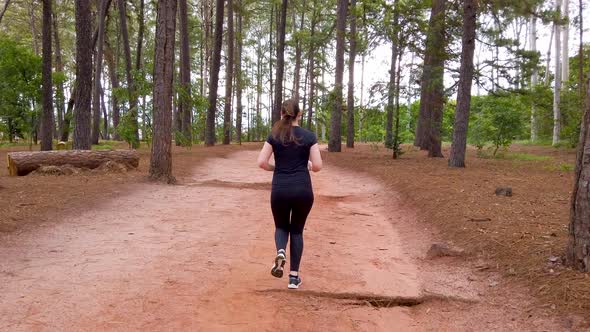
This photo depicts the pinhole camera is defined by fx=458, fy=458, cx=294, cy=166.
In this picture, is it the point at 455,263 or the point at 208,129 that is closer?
the point at 455,263

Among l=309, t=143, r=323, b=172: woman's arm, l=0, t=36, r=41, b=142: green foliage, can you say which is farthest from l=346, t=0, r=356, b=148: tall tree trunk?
l=309, t=143, r=323, b=172: woman's arm

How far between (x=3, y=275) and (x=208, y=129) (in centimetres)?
2281

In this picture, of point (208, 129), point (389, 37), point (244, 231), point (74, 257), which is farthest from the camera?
point (208, 129)

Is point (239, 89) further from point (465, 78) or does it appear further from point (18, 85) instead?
point (465, 78)

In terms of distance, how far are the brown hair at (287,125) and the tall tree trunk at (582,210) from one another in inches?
113

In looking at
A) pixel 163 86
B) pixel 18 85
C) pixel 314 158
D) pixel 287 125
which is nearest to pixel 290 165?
pixel 314 158

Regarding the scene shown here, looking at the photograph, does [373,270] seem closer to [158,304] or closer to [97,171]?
[158,304]

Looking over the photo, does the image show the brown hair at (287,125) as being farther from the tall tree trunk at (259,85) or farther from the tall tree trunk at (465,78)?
the tall tree trunk at (259,85)

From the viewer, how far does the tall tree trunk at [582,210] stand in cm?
454

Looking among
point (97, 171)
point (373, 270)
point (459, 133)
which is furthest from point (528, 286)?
point (97, 171)

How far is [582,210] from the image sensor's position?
4578 mm

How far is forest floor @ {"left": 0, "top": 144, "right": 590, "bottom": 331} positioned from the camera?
4.16 metres

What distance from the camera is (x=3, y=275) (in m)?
4.90

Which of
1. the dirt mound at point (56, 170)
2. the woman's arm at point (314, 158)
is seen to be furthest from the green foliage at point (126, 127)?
the woman's arm at point (314, 158)
